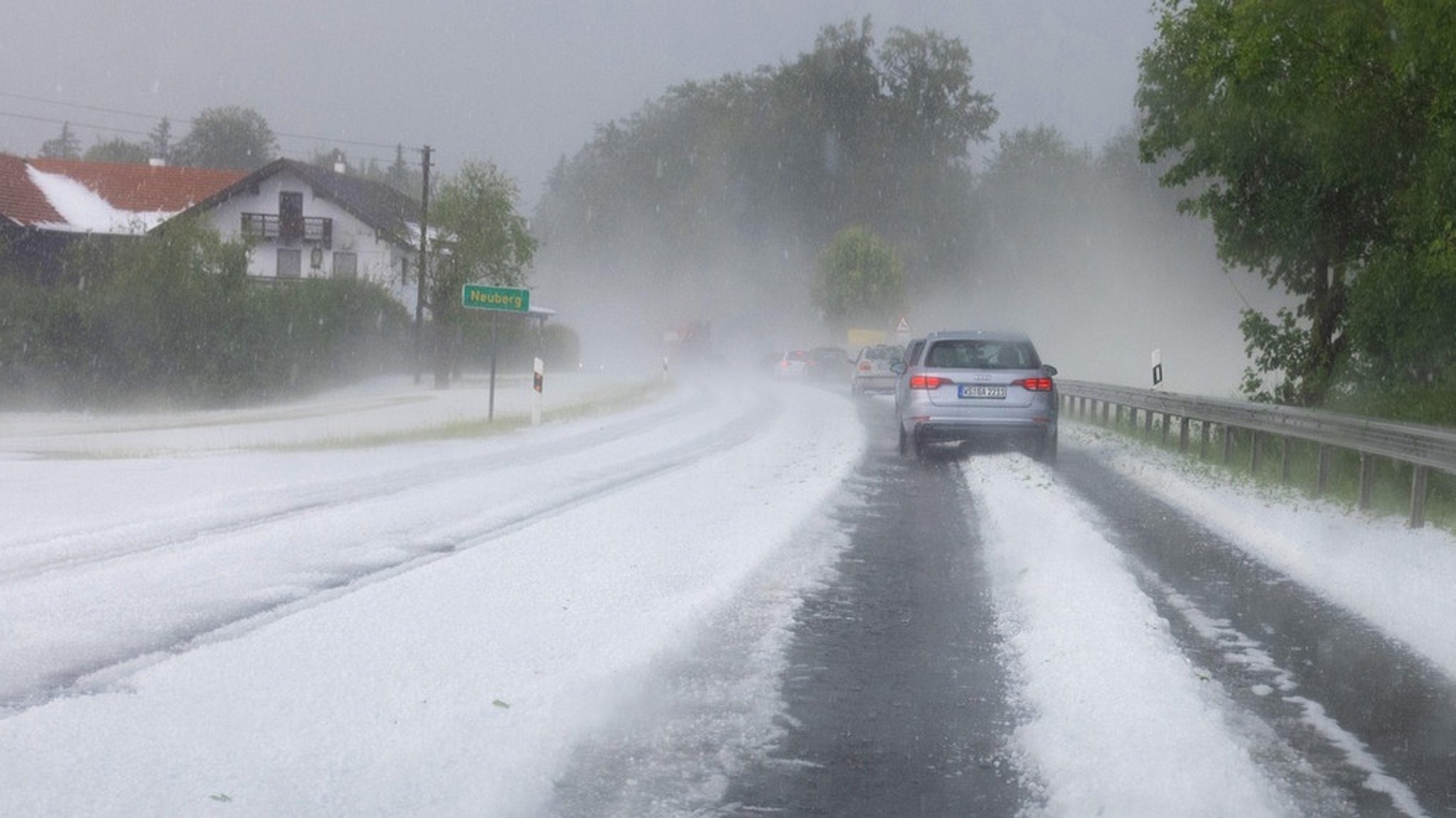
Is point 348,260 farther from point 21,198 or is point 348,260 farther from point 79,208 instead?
point 21,198

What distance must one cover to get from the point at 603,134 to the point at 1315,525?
4380 inches

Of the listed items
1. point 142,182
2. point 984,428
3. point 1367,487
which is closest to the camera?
point 1367,487

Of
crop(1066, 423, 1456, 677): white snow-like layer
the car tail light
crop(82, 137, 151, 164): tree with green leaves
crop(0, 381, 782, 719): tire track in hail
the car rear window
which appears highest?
crop(82, 137, 151, 164): tree with green leaves

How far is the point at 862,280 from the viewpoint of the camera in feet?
275

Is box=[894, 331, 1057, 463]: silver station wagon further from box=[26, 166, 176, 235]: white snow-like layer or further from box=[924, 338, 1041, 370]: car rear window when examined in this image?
box=[26, 166, 176, 235]: white snow-like layer

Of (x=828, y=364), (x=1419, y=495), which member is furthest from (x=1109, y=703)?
(x=828, y=364)

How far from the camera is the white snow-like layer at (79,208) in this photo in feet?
190

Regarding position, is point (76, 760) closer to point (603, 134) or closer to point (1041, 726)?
point (1041, 726)

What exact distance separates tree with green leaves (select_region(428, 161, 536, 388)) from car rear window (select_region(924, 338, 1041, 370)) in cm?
3060

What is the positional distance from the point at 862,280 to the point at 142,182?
36696 mm

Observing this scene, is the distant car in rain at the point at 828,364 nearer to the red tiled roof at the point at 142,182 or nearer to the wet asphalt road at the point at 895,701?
the red tiled roof at the point at 142,182

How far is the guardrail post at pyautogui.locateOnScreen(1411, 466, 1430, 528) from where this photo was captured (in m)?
12.7

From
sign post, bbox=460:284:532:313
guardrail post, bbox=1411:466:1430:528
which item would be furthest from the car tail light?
sign post, bbox=460:284:532:313

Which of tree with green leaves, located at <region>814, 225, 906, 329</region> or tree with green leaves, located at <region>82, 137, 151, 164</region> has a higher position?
tree with green leaves, located at <region>82, 137, 151, 164</region>
